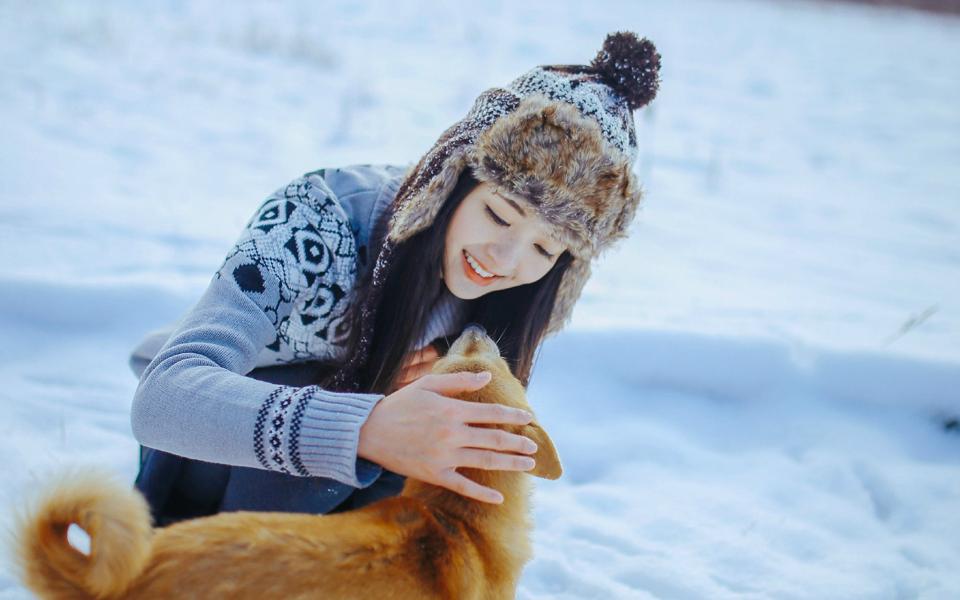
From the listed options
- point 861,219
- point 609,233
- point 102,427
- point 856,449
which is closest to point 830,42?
point 861,219

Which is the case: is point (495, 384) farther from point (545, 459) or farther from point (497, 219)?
point (497, 219)

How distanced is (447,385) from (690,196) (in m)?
4.52

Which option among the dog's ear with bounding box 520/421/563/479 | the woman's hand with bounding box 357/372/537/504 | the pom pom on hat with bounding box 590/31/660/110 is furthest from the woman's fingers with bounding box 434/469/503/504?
the pom pom on hat with bounding box 590/31/660/110

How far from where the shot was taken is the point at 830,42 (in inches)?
449

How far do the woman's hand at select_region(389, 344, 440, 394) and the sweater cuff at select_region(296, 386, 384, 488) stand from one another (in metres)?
0.63

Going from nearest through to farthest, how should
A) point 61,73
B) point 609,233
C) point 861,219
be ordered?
point 609,233 < point 861,219 < point 61,73

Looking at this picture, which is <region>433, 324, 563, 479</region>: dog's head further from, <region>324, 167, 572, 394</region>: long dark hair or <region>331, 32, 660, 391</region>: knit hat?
<region>331, 32, 660, 391</region>: knit hat

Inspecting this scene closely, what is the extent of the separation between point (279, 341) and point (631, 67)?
1180 millimetres

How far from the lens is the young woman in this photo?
136 cm

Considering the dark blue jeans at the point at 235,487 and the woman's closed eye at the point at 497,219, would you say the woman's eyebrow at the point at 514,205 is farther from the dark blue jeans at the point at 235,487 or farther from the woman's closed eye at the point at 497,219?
the dark blue jeans at the point at 235,487

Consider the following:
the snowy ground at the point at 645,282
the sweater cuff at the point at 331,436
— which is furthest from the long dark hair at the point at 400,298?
the snowy ground at the point at 645,282

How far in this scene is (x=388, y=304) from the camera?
1.86 metres

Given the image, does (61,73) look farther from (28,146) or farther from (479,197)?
(479,197)

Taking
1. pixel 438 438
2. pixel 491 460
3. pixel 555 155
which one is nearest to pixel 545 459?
pixel 491 460
